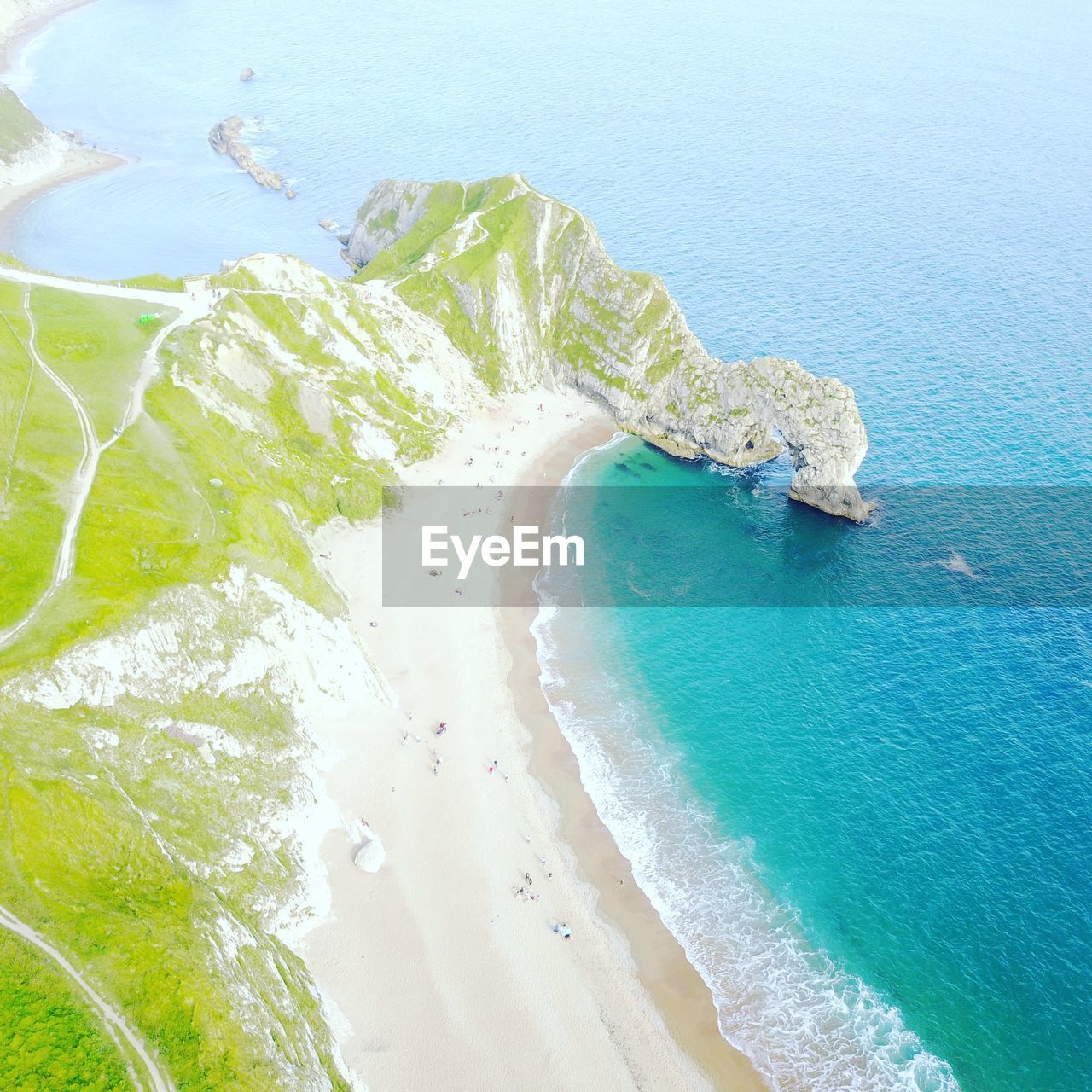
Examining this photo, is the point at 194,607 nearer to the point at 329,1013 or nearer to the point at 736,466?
the point at 329,1013

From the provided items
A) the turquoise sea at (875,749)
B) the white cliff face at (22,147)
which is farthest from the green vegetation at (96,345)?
the white cliff face at (22,147)

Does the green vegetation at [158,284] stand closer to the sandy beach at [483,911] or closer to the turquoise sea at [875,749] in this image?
the sandy beach at [483,911]

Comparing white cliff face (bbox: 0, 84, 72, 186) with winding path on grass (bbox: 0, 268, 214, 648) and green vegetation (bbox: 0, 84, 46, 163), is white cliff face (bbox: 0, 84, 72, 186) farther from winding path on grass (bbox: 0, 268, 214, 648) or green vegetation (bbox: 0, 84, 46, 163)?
winding path on grass (bbox: 0, 268, 214, 648)

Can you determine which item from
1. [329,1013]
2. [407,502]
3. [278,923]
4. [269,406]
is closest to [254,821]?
[278,923]

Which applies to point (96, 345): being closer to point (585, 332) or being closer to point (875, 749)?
point (585, 332)

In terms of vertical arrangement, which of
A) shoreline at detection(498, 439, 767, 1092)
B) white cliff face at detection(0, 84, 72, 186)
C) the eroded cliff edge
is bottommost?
shoreline at detection(498, 439, 767, 1092)

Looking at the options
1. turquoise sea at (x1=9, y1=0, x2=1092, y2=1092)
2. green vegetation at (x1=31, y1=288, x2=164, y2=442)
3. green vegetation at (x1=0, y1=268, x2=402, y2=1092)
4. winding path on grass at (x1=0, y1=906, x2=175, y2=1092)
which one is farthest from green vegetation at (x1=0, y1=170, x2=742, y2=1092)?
turquoise sea at (x1=9, y1=0, x2=1092, y2=1092)
